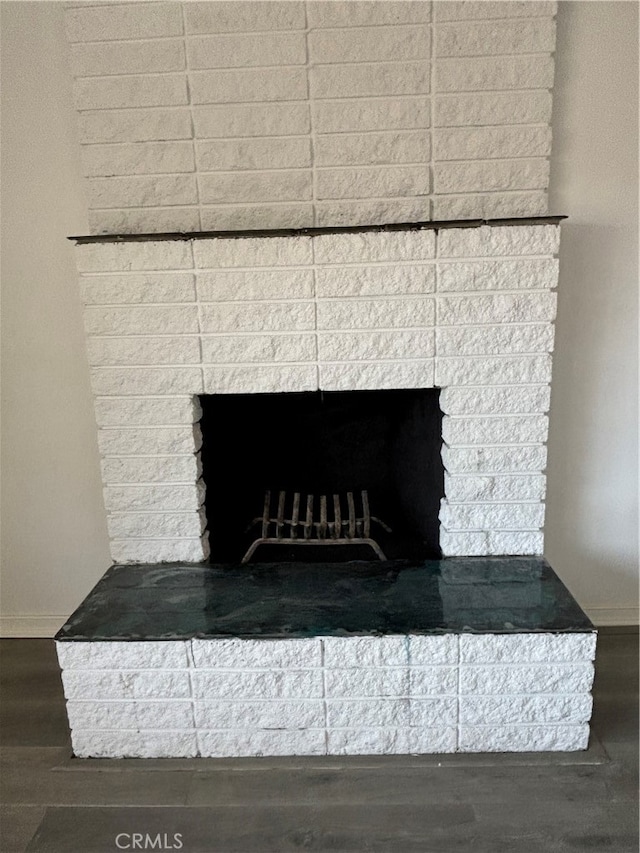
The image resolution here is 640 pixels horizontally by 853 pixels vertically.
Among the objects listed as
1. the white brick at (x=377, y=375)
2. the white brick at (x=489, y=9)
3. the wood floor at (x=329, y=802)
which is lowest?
the wood floor at (x=329, y=802)

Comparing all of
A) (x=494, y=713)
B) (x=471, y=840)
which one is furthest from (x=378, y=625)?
(x=471, y=840)

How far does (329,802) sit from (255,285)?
124 cm

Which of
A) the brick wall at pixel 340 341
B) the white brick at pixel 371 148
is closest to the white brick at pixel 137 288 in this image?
the brick wall at pixel 340 341

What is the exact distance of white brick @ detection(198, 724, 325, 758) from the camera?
160 cm

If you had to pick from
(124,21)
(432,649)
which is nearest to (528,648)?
(432,649)

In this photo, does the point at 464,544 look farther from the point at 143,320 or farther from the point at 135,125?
the point at 135,125

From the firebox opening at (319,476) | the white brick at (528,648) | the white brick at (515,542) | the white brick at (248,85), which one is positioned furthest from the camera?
the firebox opening at (319,476)

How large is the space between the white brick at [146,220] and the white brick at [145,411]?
45 cm

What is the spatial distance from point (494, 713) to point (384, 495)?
28.2 inches

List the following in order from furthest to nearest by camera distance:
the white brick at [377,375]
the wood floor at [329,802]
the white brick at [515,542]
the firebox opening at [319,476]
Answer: the firebox opening at [319,476] → the white brick at [515,542] → the white brick at [377,375] → the wood floor at [329,802]

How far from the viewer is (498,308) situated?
170cm

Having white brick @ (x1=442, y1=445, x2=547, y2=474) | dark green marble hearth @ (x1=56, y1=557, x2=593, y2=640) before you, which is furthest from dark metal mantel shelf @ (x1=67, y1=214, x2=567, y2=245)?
dark green marble hearth @ (x1=56, y1=557, x2=593, y2=640)

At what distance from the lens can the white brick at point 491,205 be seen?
66.9 inches

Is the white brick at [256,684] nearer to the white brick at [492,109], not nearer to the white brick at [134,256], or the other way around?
the white brick at [134,256]
